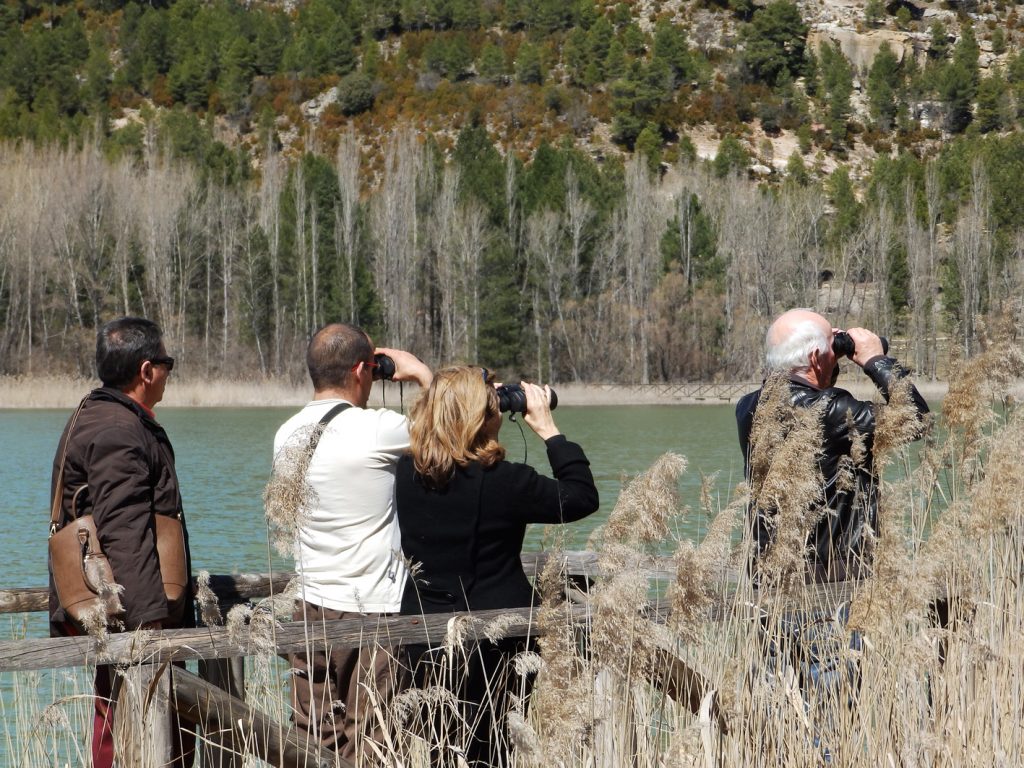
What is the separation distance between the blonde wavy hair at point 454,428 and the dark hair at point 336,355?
0.43 m

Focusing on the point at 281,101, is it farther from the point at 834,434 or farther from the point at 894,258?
the point at 834,434

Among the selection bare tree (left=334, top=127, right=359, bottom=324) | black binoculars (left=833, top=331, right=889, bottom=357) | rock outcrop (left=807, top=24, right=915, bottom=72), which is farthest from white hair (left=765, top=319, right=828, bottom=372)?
rock outcrop (left=807, top=24, right=915, bottom=72)

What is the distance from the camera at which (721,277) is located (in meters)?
52.8

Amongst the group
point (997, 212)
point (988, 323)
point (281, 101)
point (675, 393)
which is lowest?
point (675, 393)

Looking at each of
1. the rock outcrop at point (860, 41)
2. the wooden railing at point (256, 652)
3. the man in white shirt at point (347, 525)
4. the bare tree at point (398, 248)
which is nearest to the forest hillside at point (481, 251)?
the bare tree at point (398, 248)

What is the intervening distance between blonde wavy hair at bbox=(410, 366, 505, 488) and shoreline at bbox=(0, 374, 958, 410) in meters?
30.2

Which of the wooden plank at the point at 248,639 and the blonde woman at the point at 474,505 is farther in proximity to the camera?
the blonde woman at the point at 474,505

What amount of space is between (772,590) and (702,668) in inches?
10.0

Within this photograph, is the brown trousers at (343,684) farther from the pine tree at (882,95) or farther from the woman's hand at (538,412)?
the pine tree at (882,95)

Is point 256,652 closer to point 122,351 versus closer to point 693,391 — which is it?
point 122,351

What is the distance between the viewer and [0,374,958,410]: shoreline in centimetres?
3712

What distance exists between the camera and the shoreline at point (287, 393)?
3712 centimetres

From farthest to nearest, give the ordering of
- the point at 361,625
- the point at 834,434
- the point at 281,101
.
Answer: the point at 281,101 < the point at 834,434 < the point at 361,625

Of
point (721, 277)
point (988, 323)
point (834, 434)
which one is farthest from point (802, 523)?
point (721, 277)
